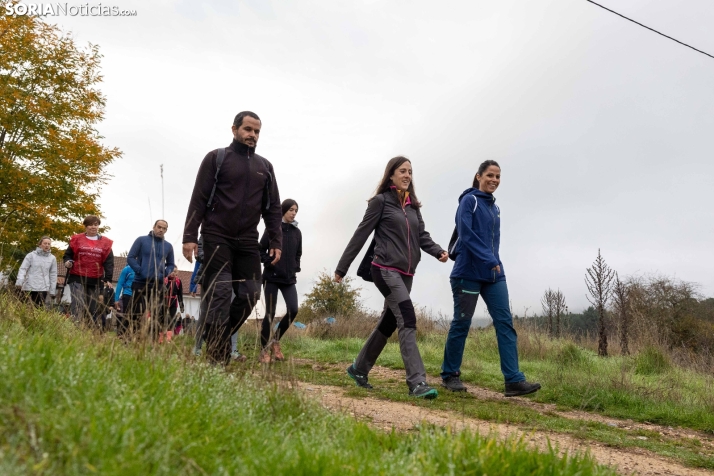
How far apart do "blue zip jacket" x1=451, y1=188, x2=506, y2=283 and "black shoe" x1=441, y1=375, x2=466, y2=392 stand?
3.50 feet

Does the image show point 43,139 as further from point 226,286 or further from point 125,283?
point 226,286

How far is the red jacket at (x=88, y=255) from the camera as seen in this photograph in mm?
10008

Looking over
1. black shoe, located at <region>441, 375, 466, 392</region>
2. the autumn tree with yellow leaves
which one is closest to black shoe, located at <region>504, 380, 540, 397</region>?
black shoe, located at <region>441, 375, 466, 392</region>

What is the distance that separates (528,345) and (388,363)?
2.90m

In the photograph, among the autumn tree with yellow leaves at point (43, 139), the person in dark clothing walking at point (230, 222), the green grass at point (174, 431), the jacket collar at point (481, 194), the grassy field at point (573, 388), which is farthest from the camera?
the autumn tree with yellow leaves at point (43, 139)

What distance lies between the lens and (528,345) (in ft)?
35.9

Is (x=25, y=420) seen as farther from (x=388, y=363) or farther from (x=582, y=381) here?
(x=388, y=363)

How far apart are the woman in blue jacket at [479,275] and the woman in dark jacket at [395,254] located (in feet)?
1.22

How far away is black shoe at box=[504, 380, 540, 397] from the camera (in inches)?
254

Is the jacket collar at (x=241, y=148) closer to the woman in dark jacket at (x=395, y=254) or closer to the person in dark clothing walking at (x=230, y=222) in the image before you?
the person in dark clothing walking at (x=230, y=222)

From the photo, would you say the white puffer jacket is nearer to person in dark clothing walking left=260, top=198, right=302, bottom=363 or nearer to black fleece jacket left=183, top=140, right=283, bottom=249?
person in dark clothing walking left=260, top=198, right=302, bottom=363

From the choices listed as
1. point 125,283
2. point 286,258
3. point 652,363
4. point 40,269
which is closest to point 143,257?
point 125,283

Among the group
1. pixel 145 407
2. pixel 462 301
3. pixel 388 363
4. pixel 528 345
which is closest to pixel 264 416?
pixel 145 407

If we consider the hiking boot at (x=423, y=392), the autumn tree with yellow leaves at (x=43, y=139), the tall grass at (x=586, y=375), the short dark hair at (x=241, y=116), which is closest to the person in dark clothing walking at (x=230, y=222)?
the short dark hair at (x=241, y=116)
